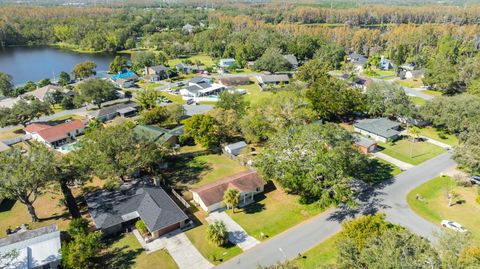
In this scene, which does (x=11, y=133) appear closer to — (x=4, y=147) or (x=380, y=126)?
(x=4, y=147)

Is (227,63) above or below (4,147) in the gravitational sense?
above

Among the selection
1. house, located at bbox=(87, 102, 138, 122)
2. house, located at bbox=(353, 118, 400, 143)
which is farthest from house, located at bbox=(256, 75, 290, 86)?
house, located at bbox=(87, 102, 138, 122)

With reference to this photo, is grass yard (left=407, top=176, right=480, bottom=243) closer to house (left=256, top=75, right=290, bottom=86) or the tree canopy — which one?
the tree canopy

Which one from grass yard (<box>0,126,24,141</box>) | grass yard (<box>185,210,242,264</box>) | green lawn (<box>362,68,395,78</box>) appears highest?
grass yard (<box>0,126,24,141</box>)

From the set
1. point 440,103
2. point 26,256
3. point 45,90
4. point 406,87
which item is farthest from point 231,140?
point 406,87

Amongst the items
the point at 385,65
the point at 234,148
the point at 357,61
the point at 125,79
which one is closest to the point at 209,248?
the point at 234,148
